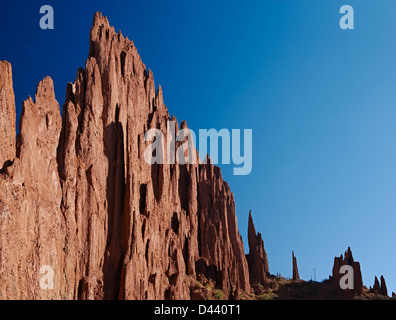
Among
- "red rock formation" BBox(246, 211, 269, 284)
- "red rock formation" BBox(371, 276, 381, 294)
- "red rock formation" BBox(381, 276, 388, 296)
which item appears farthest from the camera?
"red rock formation" BBox(246, 211, 269, 284)

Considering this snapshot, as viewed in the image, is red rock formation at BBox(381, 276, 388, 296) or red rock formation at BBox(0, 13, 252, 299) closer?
red rock formation at BBox(0, 13, 252, 299)

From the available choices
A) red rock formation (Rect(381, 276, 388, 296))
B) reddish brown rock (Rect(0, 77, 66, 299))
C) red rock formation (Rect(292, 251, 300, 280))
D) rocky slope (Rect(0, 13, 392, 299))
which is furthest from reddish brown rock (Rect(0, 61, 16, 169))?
red rock formation (Rect(292, 251, 300, 280))

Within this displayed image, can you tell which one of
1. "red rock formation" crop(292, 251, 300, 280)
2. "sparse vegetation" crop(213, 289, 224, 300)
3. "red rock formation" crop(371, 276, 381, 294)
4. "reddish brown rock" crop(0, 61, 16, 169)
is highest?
"reddish brown rock" crop(0, 61, 16, 169)

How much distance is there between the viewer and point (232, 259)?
81.8 metres

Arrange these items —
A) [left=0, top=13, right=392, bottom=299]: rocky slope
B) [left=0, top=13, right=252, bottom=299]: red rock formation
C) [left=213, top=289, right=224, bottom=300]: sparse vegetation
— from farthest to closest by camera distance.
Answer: [left=213, top=289, right=224, bottom=300]: sparse vegetation
[left=0, top=13, right=392, bottom=299]: rocky slope
[left=0, top=13, right=252, bottom=299]: red rock formation

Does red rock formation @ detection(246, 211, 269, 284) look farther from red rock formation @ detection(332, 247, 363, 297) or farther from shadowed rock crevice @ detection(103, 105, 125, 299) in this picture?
shadowed rock crevice @ detection(103, 105, 125, 299)

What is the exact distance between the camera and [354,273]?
83312mm

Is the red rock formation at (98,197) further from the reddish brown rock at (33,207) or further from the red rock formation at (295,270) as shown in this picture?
the red rock formation at (295,270)

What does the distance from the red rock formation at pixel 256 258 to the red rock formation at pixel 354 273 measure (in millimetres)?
12863

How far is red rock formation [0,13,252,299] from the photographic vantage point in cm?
3456

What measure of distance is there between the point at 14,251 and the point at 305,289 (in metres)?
68.4

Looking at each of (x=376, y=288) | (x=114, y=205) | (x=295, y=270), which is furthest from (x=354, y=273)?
(x=114, y=205)

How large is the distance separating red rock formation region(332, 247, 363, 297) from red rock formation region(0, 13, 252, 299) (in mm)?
23838
